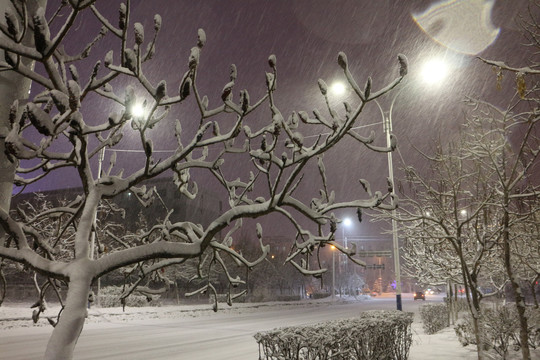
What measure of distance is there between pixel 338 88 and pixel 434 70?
8.72 feet

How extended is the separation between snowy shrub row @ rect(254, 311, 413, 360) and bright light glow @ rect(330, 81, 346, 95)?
649 centimetres

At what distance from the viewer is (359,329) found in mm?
6996

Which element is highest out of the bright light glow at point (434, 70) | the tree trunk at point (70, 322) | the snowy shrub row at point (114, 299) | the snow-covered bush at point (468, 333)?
the bright light glow at point (434, 70)

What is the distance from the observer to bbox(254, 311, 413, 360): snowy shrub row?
20.5ft

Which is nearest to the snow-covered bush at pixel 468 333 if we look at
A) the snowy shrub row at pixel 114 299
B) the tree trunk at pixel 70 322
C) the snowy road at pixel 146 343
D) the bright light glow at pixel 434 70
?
the snowy road at pixel 146 343

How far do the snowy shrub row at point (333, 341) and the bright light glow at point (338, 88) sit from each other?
6.49m

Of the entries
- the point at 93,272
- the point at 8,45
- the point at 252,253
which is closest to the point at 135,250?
the point at 93,272

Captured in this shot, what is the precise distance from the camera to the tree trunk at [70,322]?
2305 mm

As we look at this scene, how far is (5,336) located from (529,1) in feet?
62.2

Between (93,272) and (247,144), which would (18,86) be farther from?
(247,144)

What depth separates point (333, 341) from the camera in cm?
635

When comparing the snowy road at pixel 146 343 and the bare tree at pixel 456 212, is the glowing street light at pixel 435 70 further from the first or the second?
the snowy road at pixel 146 343

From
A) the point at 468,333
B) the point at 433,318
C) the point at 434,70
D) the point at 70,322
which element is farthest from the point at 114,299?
the point at 70,322

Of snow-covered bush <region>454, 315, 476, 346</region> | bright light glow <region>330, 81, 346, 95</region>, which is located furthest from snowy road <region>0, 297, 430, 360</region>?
bright light glow <region>330, 81, 346, 95</region>
